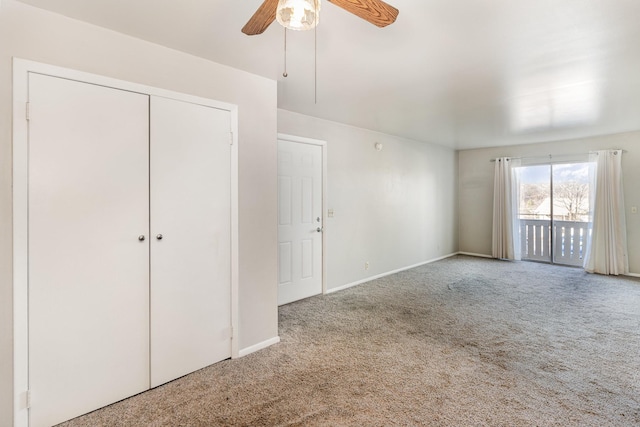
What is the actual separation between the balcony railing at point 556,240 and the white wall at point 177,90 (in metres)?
5.81

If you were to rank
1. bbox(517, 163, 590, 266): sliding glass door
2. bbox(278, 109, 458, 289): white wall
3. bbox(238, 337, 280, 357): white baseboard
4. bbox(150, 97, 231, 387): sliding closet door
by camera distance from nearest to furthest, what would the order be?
bbox(150, 97, 231, 387): sliding closet door → bbox(238, 337, 280, 357): white baseboard → bbox(278, 109, 458, 289): white wall → bbox(517, 163, 590, 266): sliding glass door

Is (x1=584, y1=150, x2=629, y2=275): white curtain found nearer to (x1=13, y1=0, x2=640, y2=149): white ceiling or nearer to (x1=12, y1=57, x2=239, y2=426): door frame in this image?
(x1=13, y1=0, x2=640, y2=149): white ceiling

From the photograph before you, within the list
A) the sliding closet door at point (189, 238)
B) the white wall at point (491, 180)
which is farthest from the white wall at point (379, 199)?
the sliding closet door at point (189, 238)

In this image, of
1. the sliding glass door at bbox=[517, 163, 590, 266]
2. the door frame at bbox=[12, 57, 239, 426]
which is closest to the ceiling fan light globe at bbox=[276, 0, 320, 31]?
the door frame at bbox=[12, 57, 239, 426]

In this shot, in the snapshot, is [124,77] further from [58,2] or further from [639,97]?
[639,97]

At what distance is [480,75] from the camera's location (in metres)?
2.75

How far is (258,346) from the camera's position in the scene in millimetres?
2750

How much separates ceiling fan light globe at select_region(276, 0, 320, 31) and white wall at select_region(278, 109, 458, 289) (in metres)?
2.71

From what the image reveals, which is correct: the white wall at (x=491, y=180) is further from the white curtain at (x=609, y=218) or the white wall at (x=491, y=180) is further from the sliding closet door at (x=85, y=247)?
the sliding closet door at (x=85, y=247)

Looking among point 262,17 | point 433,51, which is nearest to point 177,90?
point 262,17

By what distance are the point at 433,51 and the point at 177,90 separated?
187 centimetres

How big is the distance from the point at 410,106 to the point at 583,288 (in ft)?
12.0

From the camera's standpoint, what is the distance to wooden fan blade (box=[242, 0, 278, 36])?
4.19ft

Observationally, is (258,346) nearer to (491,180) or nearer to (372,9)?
(372,9)
